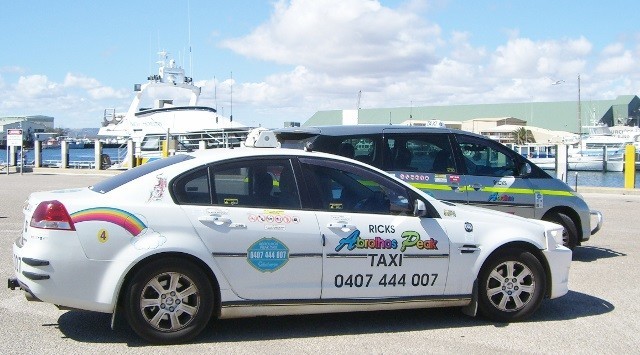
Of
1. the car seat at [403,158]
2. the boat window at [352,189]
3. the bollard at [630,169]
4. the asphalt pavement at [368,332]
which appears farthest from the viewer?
the bollard at [630,169]

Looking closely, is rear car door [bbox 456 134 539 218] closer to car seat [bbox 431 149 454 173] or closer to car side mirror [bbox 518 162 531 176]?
car side mirror [bbox 518 162 531 176]

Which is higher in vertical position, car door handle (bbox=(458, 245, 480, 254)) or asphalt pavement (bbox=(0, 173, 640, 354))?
car door handle (bbox=(458, 245, 480, 254))

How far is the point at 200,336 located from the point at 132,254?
3.00ft

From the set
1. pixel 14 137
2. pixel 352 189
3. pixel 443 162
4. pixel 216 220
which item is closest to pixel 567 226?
pixel 443 162

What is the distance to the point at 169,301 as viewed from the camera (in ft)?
18.0

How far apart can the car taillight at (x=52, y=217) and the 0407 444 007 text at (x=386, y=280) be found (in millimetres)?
2077

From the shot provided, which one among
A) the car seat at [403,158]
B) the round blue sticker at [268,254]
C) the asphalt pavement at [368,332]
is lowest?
the asphalt pavement at [368,332]

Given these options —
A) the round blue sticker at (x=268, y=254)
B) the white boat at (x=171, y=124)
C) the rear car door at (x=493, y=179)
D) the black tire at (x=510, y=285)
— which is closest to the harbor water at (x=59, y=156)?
the white boat at (x=171, y=124)

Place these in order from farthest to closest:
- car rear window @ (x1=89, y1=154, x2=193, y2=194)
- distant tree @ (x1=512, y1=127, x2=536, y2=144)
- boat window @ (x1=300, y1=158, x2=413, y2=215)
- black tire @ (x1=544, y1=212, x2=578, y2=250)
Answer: distant tree @ (x1=512, y1=127, x2=536, y2=144), black tire @ (x1=544, y1=212, x2=578, y2=250), boat window @ (x1=300, y1=158, x2=413, y2=215), car rear window @ (x1=89, y1=154, x2=193, y2=194)

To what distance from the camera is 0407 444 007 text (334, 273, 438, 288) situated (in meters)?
5.88

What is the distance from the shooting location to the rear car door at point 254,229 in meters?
5.59

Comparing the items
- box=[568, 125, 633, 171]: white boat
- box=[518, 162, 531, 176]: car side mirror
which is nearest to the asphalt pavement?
box=[518, 162, 531, 176]: car side mirror

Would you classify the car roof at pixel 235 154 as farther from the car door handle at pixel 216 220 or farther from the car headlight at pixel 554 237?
the car headlight at pixel 554 237

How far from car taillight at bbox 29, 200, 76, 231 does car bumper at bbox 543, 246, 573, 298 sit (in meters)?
3.97
